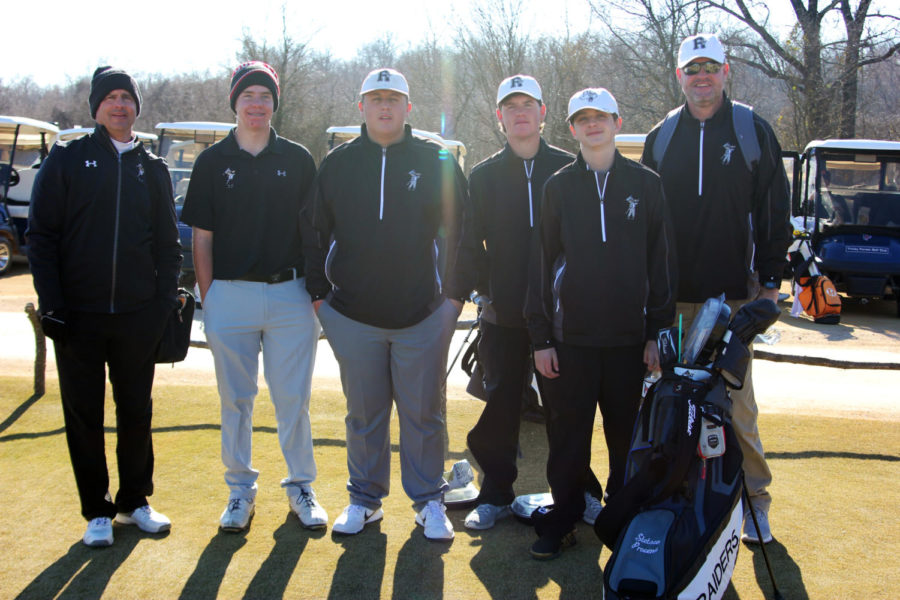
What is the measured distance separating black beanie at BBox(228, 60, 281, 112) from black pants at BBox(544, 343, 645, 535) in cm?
183

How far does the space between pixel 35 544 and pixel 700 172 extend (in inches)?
132

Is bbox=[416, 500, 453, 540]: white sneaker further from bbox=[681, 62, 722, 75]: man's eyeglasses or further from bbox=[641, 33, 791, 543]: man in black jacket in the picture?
bbox=[681, 62, 722, 75]: man's eyeglasses

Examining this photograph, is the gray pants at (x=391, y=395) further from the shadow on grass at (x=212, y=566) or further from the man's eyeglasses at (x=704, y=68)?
the man's eyeglasses at (x=704, y=68)

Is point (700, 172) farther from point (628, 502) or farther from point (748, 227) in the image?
point (628, 502)

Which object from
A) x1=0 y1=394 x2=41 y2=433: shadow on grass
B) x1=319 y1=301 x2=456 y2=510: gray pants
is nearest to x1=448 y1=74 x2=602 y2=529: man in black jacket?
x1=319 y1=301 x2=456 y2=510: gray pants

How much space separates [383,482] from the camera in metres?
3.73

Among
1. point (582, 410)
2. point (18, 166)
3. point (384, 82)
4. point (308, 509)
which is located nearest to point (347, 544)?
point (308, 509)

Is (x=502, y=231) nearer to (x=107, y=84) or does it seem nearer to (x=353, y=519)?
(x=353, y=519)

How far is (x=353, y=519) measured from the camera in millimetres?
3580

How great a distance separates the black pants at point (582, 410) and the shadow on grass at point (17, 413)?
142 inches

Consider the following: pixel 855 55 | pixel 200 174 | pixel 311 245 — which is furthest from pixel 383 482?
pixel 855 55

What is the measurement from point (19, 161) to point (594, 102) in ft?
59.3

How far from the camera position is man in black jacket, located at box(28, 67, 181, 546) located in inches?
131

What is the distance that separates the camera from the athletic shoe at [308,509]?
3.61 meters
